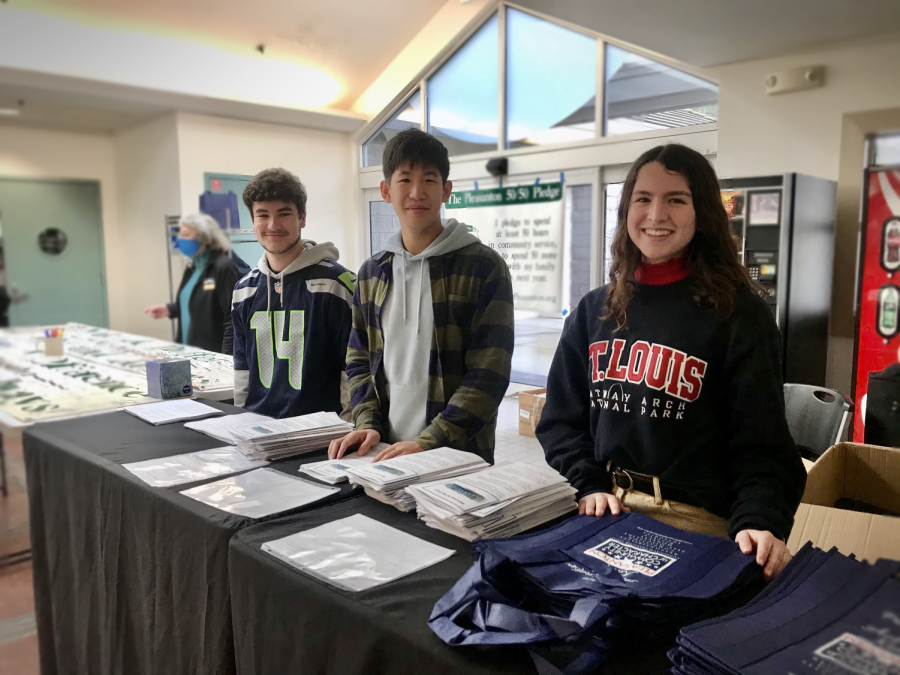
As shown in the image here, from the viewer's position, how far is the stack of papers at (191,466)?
1.27m

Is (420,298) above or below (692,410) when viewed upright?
above

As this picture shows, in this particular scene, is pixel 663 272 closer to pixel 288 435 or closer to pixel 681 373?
pixel 681 373

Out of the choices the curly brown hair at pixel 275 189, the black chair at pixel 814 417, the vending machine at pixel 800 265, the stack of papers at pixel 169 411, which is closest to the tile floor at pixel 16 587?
the stack of papers at pixel 169 411

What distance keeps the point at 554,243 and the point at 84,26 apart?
1921 mm

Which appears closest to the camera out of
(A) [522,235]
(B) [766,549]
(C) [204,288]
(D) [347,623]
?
(D) [347,623]

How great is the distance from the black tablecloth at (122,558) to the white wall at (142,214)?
0.95 feet

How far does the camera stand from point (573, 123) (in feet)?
15.9

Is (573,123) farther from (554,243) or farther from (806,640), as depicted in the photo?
(806,640)

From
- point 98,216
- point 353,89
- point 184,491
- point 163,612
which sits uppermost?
point 353,89

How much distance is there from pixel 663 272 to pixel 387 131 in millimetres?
733

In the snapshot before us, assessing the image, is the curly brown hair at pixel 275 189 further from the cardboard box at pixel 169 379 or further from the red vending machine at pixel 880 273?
the red vending machine at pixel 880 273

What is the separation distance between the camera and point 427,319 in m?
1.61

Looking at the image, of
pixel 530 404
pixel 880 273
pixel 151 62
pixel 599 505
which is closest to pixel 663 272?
pixel 599 505

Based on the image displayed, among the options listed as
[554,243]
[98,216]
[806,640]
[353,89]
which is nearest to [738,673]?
[806,640]
